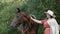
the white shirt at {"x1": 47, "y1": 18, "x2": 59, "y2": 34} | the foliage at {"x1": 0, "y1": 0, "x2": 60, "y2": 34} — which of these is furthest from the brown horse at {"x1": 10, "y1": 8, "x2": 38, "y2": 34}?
the foliage at {"x1": 0, "y1": 0, "x2": 60, "y2": 34}

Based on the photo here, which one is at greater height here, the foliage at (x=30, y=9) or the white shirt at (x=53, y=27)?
the white shirt at (x=53, y=27)

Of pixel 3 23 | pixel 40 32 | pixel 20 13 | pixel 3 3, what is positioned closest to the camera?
pixel 20 13

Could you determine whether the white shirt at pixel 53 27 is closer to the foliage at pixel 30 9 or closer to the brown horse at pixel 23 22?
the brown horse at pixel 23 22

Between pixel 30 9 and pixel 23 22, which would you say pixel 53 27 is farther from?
pixel 30 9

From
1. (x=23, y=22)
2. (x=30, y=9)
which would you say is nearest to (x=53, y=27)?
(x=23, y=22)

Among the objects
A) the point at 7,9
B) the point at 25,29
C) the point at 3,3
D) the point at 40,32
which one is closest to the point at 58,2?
the point at 40,32

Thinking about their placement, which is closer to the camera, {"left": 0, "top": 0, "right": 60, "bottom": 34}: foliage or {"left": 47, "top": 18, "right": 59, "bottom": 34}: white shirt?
{"left": 47, "top": 18, "right": 59, "bottom": 34}: white shirt

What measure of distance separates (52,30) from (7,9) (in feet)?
15.8

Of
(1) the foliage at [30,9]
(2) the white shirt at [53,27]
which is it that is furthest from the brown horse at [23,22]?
(1) the foliage at [30,9]

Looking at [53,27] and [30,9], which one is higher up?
[53,27]

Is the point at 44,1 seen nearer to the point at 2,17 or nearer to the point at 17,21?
the point at 2,17

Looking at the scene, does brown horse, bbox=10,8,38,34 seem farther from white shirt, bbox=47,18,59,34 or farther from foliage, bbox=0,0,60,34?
foliage, bbox=0,0,60,34

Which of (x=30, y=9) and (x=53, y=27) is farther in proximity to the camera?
(x=30, y=9)

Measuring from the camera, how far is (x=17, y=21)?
684 centimetres
